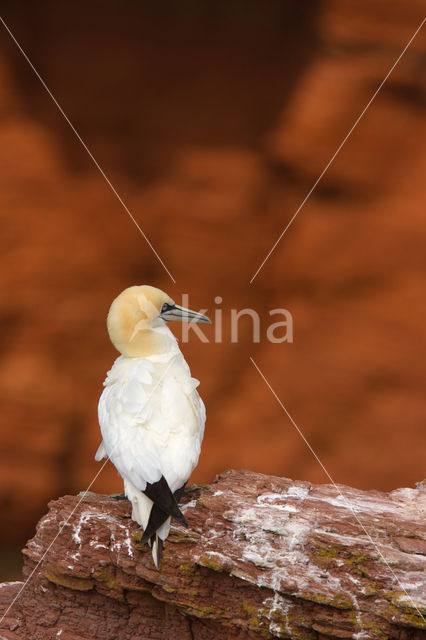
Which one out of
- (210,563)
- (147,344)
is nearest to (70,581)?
(210,563)

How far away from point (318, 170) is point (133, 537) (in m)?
2.03

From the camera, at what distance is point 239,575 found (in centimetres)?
207

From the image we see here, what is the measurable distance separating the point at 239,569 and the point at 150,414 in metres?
0.46

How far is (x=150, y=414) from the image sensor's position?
2.20 metres

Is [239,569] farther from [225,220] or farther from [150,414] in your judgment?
[225,220]

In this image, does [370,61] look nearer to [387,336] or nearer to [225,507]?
[387,336]

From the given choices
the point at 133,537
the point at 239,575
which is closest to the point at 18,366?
the point at 133,537

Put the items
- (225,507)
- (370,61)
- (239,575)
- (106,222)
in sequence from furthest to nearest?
(106,222)
(370,61)
(225,507)
(239,575)

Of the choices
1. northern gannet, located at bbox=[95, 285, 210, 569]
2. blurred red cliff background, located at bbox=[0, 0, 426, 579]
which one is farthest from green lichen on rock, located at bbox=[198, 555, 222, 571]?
blurred red cliff background, located at bbox=[0, 0, 426, 579]

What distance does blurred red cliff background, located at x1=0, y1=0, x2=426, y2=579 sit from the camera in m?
3.52

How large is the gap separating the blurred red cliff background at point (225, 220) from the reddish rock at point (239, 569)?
1.42m

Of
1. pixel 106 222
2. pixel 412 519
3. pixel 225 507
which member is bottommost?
pixel 225 507

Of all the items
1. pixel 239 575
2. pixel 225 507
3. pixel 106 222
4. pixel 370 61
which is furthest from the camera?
pixel 106 222

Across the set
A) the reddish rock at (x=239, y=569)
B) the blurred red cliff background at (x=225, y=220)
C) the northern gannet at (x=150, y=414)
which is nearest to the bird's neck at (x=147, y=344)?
the northern gannet at (x=150, y=414)
